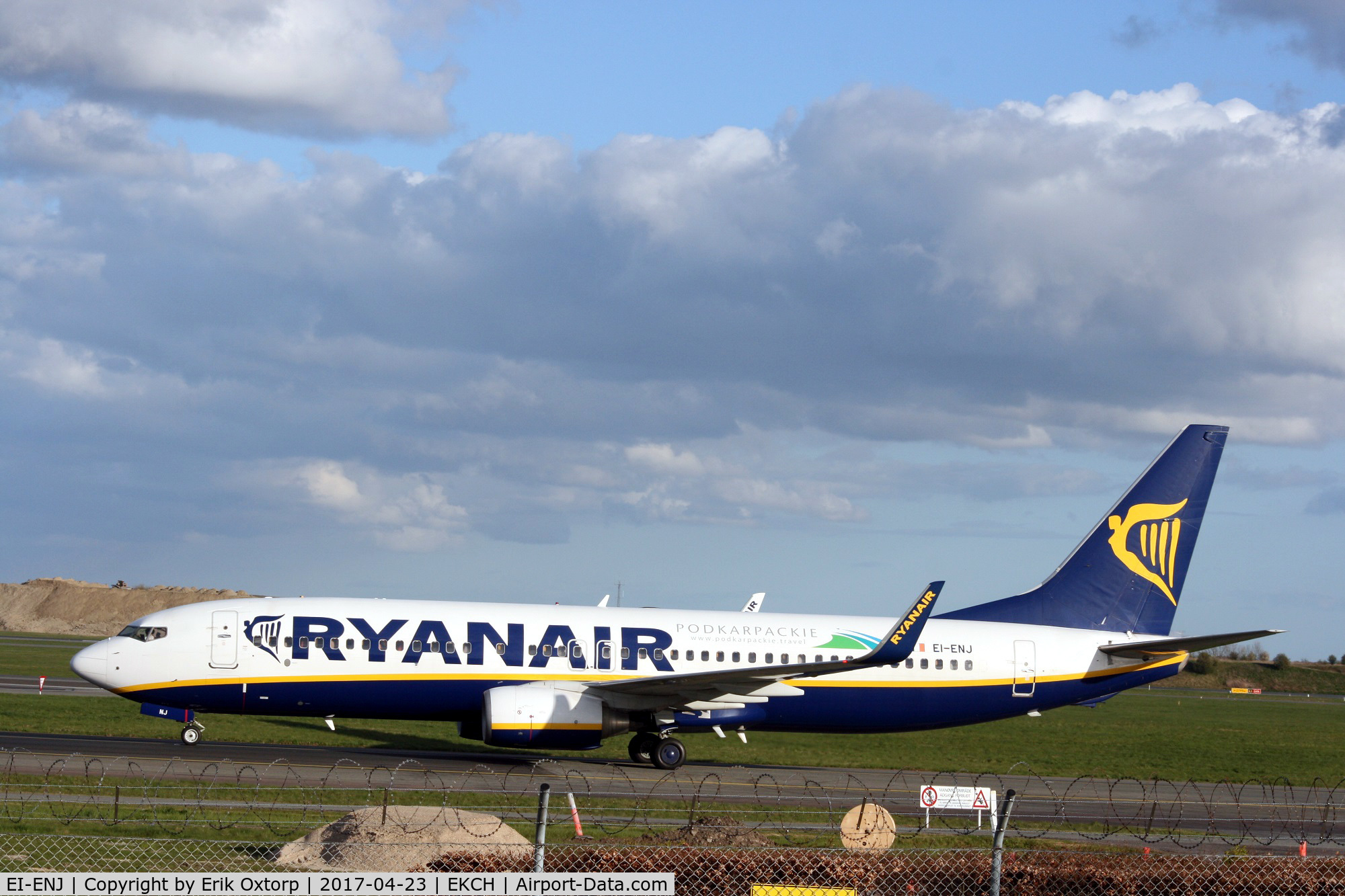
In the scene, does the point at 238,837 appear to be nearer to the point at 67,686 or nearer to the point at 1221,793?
the point at 1221,793

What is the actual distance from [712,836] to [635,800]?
7.53 metres

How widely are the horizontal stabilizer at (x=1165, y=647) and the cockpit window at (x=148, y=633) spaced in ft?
77.7

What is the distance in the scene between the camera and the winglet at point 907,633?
28266mm

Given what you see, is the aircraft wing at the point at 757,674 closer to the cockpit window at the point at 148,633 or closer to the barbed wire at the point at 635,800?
the barbed wire at the point at 635,800

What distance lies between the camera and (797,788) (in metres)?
28.2

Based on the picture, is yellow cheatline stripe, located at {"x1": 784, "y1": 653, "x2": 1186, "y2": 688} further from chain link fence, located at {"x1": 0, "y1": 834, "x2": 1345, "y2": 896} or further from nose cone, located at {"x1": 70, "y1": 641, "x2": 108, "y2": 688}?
nose cone, located at {"x1": 70, "y1": 641, "x2": 108, "y2": 688}

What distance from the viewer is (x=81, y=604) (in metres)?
138

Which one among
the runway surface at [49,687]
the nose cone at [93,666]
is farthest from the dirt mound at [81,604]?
the nose cone at [93,666]

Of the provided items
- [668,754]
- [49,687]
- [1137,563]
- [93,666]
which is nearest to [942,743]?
[1137,563]

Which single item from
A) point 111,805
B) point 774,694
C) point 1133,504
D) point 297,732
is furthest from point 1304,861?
point 297,732

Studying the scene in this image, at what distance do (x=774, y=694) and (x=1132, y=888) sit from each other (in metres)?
16.6

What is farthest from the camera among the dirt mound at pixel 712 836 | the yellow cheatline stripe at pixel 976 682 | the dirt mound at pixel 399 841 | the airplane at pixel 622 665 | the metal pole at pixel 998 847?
the yellow cheatline stripe at pixel 976 682

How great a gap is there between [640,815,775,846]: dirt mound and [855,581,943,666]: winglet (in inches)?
424

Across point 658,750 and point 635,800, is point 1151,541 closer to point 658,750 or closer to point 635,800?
point 658,750
